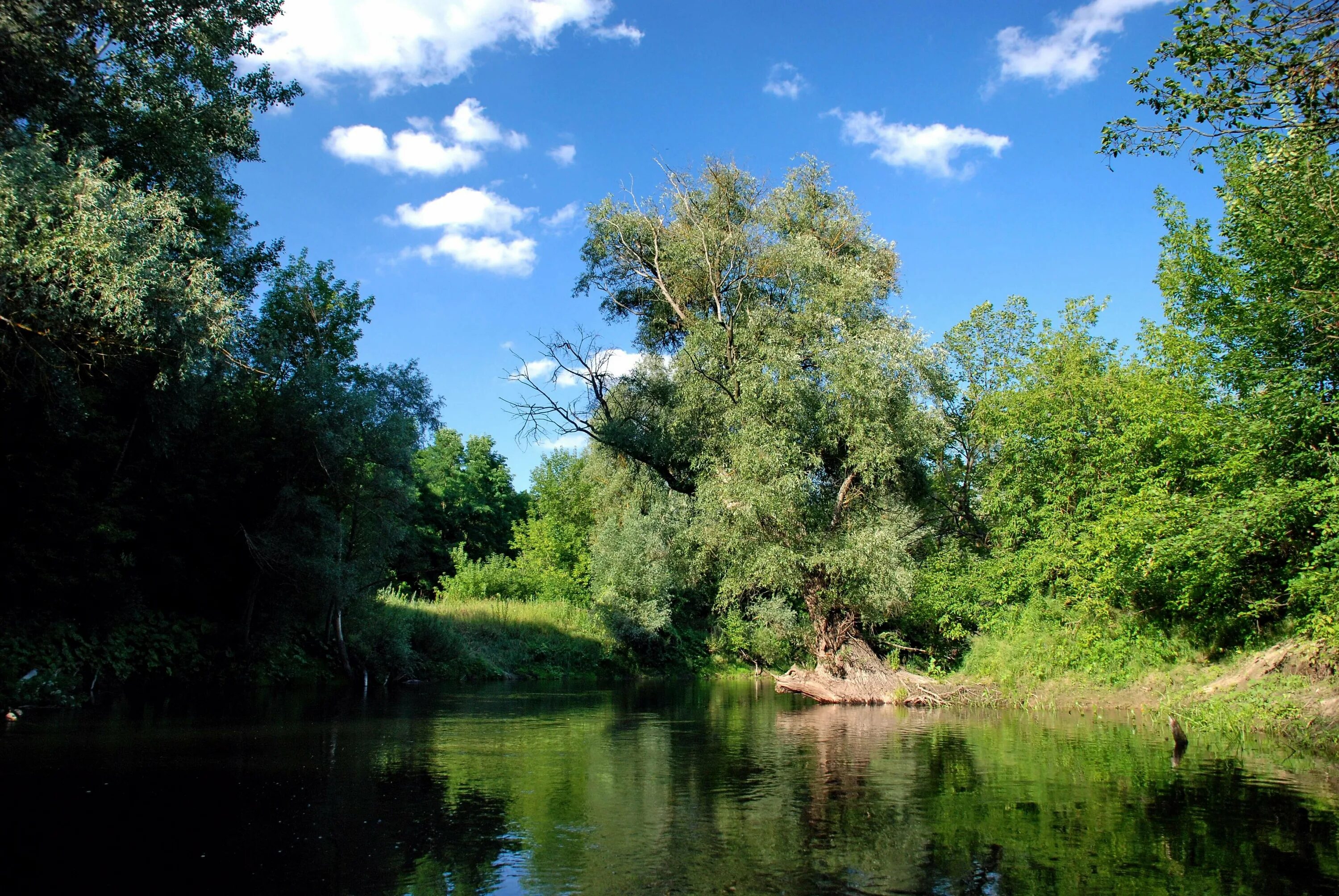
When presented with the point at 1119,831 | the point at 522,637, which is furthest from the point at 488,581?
the point at 1119,831

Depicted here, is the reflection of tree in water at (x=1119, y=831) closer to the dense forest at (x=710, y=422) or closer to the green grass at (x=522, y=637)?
the dense forest at (x=710, y=422)

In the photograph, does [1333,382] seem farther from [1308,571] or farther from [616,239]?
[616,239]

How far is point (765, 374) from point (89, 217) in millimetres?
16775

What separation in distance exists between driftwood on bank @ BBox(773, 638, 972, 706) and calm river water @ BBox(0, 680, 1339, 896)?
748 centimetres

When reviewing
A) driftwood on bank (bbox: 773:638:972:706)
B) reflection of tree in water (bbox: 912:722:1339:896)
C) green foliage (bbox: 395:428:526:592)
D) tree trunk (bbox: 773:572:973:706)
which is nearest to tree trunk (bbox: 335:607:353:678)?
driftwood on bank (bbox: 773:638:972:706)

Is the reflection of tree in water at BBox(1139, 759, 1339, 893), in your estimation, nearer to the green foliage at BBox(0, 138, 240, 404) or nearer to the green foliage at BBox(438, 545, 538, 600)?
the green foliage at BBox(0, 138, 240, 404)

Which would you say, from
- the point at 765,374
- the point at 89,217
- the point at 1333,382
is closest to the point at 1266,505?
the point at 1333,382

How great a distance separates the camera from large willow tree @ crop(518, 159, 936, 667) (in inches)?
945

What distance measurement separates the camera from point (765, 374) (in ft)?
83.2

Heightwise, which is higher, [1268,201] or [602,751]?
[1268,201]

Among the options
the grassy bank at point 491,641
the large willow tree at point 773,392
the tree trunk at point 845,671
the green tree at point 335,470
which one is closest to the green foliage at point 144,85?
→ the green tree at point 335,470

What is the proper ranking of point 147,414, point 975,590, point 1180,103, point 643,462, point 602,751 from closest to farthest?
point 1180,103 < point 602,751 < point 147,414 < point 975,590 < point 643,462

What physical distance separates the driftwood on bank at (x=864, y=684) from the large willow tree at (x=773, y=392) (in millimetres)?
392

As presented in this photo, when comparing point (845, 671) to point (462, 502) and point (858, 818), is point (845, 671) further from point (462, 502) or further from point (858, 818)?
point (462, 502)
